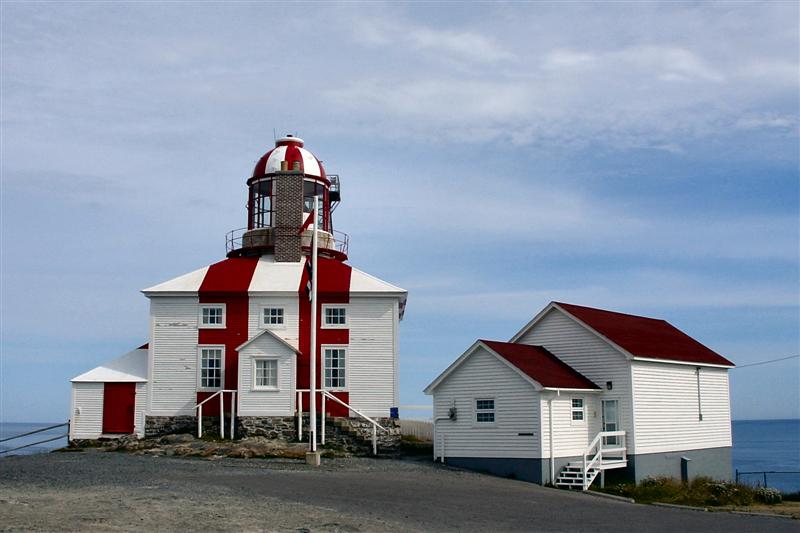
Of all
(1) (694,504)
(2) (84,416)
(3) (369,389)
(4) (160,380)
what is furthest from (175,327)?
(1) (694,504)

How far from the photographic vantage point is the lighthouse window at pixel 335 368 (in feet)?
107

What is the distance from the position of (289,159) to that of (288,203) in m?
2.52

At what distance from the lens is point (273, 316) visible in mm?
33312

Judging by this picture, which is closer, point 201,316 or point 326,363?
point 326,363

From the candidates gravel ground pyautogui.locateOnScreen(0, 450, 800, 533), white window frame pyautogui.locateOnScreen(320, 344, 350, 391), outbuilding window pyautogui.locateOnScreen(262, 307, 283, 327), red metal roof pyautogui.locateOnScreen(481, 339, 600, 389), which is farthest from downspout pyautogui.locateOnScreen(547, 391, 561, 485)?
outbuilding window pyautogui.locateOnScreen(262, 307, 283, 327)

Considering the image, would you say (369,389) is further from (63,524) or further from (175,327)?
(63,524)

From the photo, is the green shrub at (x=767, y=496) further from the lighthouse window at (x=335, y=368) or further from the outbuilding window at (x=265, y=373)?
the outbuilding window at (x=265, y=373)

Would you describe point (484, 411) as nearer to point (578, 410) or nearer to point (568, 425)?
point (568, 425)

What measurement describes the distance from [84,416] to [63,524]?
20645 millimetres

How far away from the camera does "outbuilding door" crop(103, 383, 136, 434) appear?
3284 centimetres

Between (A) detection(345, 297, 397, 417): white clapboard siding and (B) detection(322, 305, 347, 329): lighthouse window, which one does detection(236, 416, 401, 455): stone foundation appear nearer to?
(A) detection(345, 297, 397, 417): white clapboard siding

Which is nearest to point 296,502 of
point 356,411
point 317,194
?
point 356,411

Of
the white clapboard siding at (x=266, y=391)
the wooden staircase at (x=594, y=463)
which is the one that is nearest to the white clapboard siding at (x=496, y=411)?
the wooden staircase at (x=594, y=463)

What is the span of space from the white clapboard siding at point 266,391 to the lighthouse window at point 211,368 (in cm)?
146
